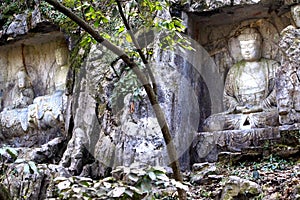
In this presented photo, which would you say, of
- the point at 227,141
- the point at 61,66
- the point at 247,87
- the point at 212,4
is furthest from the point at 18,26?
the point at 227,141

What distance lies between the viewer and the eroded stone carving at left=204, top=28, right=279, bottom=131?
318 inches

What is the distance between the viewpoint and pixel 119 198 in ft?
9.96

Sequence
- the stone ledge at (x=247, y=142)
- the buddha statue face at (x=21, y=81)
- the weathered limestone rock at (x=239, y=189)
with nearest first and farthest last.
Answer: the weathered limestone rock at (x=239, y=189), the stone ledge at (x=247, y=142), the buddha statue face at (x=21, y=81)

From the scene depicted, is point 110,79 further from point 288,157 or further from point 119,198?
point 119,198

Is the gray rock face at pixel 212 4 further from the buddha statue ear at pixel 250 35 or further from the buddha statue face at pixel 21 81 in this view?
the buddha statue face at pixel 21 81

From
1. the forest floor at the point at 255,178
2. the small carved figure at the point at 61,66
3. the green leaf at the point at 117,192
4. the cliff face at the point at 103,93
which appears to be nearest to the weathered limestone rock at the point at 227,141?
the cliff face at the point at 103,93

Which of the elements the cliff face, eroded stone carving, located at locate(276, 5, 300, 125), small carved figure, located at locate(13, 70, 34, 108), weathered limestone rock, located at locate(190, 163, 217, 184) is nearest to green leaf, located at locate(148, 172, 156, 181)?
weathered limestone rock, located at locate(190, 163, 217, 184)

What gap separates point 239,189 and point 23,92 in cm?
634

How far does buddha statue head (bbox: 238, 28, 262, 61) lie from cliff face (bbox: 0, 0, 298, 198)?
18 cm

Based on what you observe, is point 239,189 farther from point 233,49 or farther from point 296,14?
point 233,49

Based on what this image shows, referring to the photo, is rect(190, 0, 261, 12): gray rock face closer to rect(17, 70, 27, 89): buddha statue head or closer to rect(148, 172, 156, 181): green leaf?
rect(17, 70, 27, 89): buddha statue head

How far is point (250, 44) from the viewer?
8703 millimetres

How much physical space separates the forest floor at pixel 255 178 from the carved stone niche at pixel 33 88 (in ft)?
11.9

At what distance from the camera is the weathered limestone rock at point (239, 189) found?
198 inches
